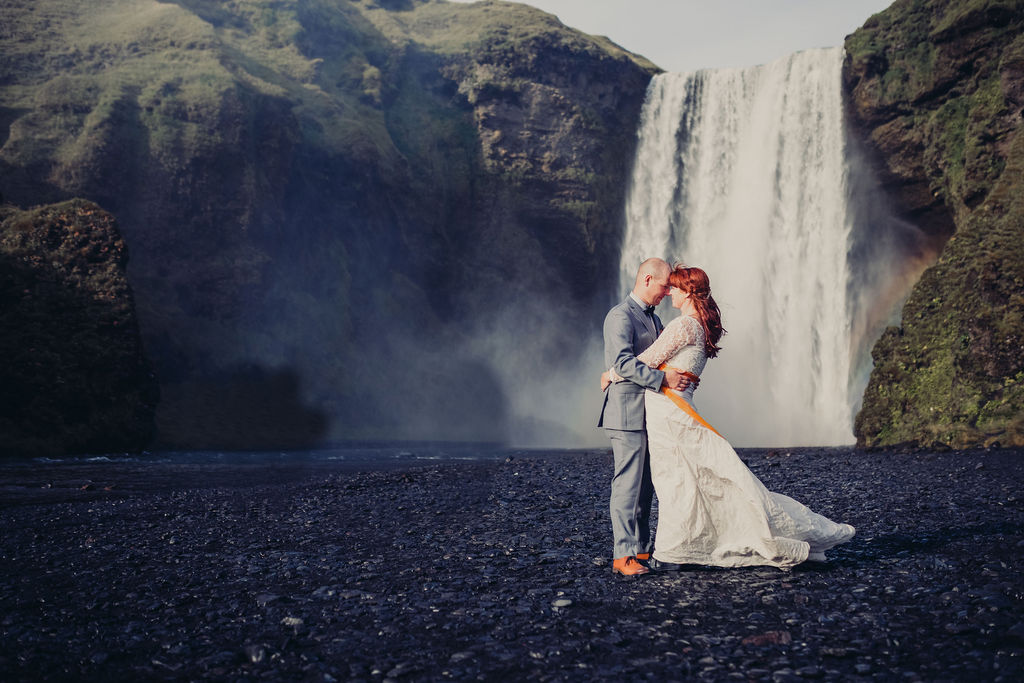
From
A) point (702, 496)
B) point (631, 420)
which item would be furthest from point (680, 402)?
point (702, 496)

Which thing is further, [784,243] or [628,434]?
[784,243]

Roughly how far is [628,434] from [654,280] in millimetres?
1540

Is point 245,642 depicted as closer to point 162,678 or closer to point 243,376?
point 162,678

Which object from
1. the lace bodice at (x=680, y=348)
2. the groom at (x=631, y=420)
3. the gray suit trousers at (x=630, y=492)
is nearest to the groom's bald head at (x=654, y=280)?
the groom at (x=631, y=420)

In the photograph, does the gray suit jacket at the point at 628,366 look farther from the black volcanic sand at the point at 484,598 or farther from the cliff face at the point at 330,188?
the cliff face at the point at 330,188

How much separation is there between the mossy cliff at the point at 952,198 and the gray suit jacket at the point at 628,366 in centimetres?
1449

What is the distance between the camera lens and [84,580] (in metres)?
7.83

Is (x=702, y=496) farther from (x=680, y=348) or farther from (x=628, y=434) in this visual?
(x=680, y=348)

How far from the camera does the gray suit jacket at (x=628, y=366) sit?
23.4 ft

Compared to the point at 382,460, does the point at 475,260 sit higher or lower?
higher

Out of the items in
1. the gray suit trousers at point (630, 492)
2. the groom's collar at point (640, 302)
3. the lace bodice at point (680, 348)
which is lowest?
the gray suit trousers at point (630, 492)

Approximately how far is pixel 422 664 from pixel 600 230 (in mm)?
48091

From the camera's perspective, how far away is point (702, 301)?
734 centimetres

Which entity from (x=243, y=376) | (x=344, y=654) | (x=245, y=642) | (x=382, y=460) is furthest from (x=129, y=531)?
(x=243, y=376)
